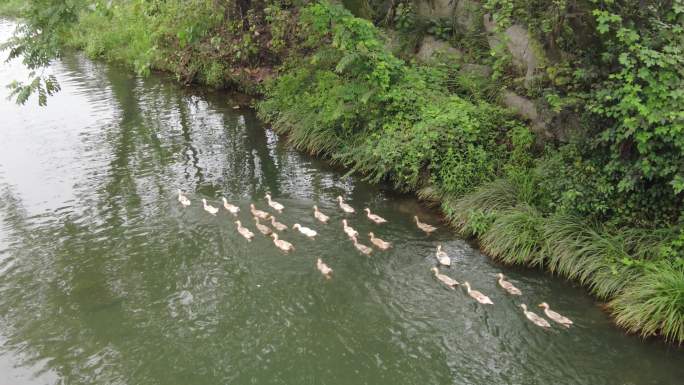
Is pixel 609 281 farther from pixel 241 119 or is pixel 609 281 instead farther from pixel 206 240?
pixel 241 119

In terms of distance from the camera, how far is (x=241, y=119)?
64.9 feet

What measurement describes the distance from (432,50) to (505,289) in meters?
8.81

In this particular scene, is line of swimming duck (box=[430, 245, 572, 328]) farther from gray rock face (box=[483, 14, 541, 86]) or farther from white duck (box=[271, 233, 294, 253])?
gray rock face (box=[483, 14, 541, 86])

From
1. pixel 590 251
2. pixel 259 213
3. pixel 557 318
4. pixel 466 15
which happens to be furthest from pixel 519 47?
pixel 557 318

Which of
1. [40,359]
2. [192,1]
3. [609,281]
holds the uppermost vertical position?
[192,1]

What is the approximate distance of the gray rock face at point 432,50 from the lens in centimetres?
1630

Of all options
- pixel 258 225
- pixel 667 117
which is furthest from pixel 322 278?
pixel 667 117

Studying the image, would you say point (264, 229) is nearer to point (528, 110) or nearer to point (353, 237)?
point (353, 237)

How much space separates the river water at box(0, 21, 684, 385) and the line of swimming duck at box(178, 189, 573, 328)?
0.48 ft

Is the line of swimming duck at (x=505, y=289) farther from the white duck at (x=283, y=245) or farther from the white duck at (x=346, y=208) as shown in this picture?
the white duck at (x=283, y=245)

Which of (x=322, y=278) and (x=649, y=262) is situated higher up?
(x=649, y=262)

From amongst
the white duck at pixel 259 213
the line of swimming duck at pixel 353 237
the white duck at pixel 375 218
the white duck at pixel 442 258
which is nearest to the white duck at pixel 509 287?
the line of swimming duck at pixel 353 237

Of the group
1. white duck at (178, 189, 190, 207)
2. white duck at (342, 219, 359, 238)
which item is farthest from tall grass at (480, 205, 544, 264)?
white duck at (178, 189, 190, 207)

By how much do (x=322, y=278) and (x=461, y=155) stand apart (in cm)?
455
